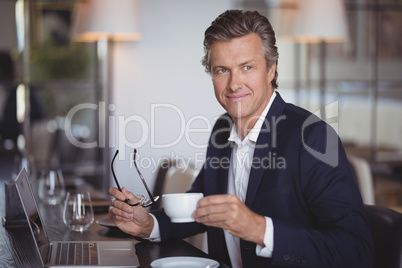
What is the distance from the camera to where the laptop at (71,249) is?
1510 mm

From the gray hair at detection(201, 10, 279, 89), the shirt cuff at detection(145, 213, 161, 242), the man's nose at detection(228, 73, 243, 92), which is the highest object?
the gray hair at detection(201, 10, 279, 89)

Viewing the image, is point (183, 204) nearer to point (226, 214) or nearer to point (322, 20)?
point (226, 214)

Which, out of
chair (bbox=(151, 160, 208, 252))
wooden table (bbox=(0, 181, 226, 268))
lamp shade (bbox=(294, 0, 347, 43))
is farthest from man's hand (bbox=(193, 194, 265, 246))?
lamp shade (bbox=(294, 0, 347, 43))

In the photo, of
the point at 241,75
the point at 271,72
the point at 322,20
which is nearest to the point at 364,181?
the point at 322,20

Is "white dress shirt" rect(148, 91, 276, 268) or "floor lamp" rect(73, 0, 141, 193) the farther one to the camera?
"floor lamp" rect(73, 0, 141, 193)

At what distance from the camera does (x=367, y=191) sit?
3299 millimetres

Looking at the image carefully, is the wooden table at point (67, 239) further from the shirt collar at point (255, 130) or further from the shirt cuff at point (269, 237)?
the shirt collar at point (255, 130)

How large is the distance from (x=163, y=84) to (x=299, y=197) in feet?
8.29

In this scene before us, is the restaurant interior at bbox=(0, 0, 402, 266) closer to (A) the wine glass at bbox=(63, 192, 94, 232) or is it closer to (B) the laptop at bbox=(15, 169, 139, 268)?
(A) the wine glass at bbox=(63, 192, 94, 232)

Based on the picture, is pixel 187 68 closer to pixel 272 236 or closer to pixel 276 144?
pixel 276 144

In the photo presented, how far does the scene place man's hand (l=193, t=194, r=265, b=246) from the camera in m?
1.34

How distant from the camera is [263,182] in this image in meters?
1.74

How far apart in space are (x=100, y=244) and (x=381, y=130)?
4.32 meters

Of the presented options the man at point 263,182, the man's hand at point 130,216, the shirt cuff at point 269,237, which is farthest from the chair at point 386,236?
the man's hand at point 130,216
